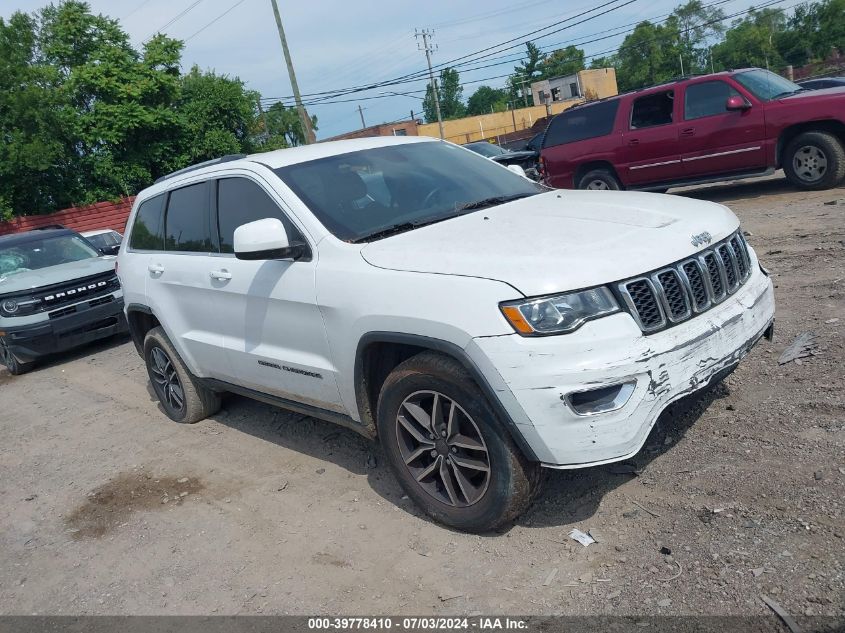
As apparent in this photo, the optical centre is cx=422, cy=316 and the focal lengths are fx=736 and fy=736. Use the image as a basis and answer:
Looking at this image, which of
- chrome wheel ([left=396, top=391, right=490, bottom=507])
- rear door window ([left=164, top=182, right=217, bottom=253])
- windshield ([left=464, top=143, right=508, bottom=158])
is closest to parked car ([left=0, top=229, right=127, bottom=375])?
rear door window ([left=164, top=182, right=217, bottom=253])

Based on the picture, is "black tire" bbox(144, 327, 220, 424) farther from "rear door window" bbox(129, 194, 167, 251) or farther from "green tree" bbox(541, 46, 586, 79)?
"green tree" bbox(541, 46, 586, 79)

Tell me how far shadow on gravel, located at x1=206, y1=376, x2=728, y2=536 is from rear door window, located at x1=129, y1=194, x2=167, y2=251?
1449mm

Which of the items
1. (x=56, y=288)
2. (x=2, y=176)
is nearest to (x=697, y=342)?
(x=56, y=288)

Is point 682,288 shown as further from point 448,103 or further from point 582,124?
point 448,103

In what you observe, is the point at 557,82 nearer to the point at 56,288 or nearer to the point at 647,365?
the point at 56,288

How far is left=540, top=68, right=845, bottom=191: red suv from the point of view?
9.55m

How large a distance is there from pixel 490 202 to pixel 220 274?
172 centimetres

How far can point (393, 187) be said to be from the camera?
14.0 feet

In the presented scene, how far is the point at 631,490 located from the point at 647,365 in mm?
902

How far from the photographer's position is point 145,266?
5555 mm

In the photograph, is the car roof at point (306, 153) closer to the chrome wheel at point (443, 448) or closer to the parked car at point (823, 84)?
the chrome wheel at point (443, 448)

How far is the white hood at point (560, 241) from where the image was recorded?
3.04 meters

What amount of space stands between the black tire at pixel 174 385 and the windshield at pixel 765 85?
837cm

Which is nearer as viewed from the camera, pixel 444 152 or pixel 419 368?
pixel 419 368
